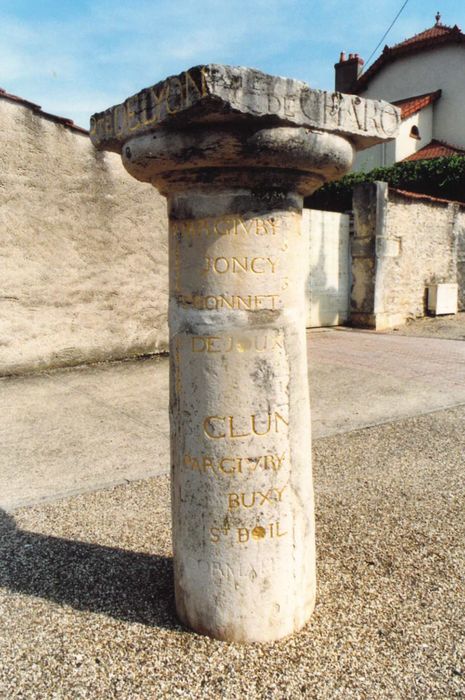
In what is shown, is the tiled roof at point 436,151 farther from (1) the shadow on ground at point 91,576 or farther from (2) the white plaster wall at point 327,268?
(1) the shadow on ground at point 91,576

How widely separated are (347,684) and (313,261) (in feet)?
29.7

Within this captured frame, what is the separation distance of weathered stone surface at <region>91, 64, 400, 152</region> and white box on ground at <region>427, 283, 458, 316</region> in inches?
419

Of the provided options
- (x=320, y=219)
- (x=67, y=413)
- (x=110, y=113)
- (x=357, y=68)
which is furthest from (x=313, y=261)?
(x=357, y=68)

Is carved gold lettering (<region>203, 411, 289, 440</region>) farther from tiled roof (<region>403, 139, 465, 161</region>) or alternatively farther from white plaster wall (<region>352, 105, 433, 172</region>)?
tiled roof (<region>403, 139, 465, 161</region>)

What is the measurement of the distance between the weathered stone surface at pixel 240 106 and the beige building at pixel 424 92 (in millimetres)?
16096

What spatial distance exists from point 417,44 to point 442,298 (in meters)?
10.8

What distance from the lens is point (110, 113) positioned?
2.22m

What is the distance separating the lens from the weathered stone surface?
1812 mm

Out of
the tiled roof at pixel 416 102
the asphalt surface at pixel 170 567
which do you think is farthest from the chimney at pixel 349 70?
the asphalt surface at pixel 170 567

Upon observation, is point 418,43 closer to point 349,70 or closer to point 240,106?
point 349,70

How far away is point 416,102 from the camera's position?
56.7ft

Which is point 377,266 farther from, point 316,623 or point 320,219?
point 316,623

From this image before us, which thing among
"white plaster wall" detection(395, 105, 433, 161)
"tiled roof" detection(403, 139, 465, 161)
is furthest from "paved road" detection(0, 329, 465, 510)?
"white plaster wall" detection(395, 105, 433, 161)

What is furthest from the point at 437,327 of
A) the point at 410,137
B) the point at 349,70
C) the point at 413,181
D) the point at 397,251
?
the point at 349,70
